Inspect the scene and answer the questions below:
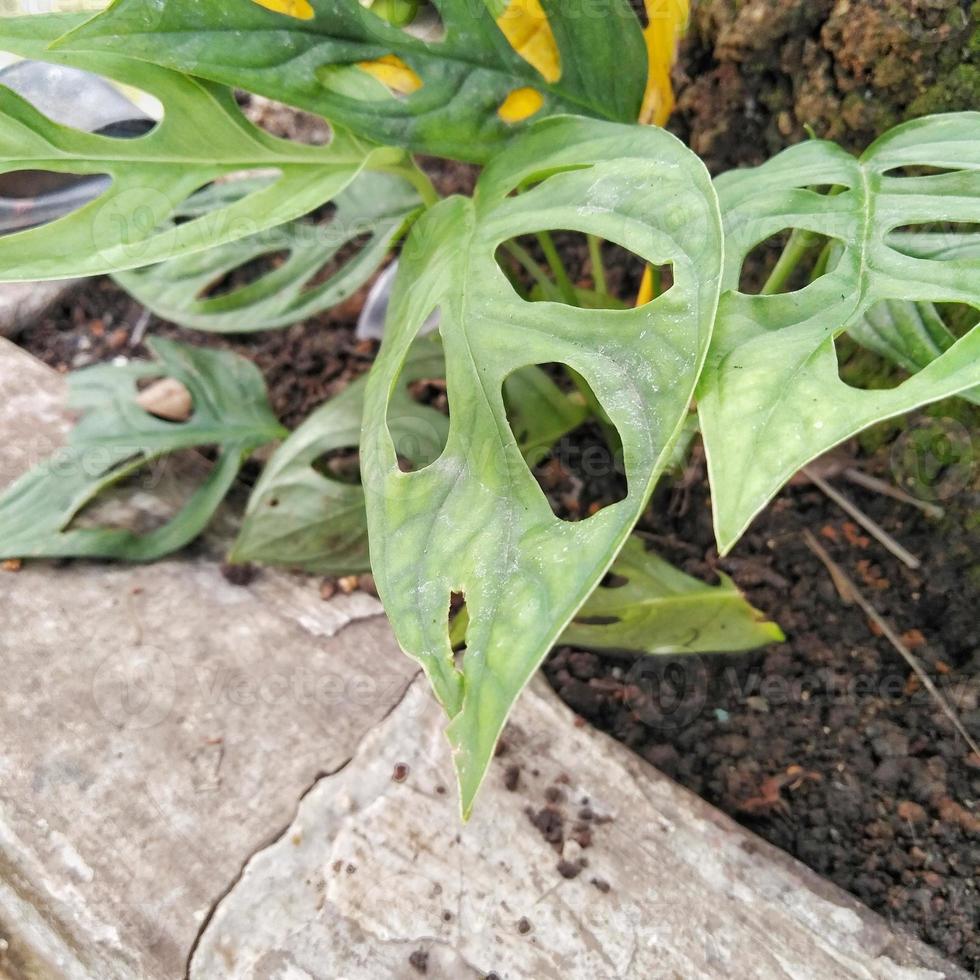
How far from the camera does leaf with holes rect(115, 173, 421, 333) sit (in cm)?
140

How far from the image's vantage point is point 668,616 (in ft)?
3.71

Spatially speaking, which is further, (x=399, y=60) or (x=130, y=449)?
(x=130, y=449)

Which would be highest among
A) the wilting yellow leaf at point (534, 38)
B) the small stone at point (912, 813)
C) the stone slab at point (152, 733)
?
the wilting yellow leaf at point (534, 38)

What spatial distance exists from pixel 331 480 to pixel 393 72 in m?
0.55

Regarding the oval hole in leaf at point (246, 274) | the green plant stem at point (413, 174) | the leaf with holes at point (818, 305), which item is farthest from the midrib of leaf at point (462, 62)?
the oval hole in leaf at point (246, 274)

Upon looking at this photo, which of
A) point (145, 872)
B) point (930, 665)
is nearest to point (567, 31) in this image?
point (930, 665)

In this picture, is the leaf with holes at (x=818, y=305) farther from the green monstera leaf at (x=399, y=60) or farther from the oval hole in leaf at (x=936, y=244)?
the green monstera leaf at (x=399, y=60)

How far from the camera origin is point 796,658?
1220 millimetres

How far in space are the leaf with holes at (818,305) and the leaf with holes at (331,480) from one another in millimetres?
448

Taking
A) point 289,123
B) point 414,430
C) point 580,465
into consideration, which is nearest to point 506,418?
point 414,430

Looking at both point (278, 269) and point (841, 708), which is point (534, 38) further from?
point (841, 708)

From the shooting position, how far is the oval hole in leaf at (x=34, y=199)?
1.58 m

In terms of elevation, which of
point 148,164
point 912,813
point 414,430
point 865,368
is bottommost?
point 912,813

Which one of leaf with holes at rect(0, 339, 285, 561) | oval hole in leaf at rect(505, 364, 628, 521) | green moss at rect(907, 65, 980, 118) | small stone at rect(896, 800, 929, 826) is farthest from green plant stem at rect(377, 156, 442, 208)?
small stone at rect(896, 800, 929, 826)
